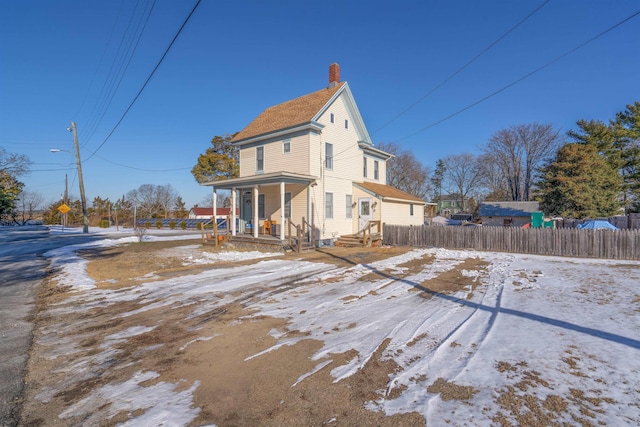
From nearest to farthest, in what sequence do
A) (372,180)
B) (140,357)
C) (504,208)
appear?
(140,357) < (372,180) < (504,208)

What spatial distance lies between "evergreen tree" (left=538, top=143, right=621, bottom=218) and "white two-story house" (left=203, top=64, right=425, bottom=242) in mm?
10790

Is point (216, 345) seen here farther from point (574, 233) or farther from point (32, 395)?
point (574, 233)

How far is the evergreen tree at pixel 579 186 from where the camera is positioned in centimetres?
1975

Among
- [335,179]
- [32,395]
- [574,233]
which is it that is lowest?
[32,395]

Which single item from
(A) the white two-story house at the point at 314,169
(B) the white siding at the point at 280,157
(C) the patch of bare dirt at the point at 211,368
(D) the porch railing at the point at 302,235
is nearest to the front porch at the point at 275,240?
(D) the porch railing at the point at 302,235

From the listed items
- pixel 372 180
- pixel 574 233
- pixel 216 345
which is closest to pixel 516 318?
pixel 216 345

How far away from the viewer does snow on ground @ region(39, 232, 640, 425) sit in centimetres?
295

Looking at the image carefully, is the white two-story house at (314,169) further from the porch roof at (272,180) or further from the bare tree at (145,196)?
the bare tree at (145,196)

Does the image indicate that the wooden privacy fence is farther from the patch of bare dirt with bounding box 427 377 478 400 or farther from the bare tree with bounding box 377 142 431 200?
the bare tree with bounding box 377 142 431 200

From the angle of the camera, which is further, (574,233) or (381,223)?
(381,223)

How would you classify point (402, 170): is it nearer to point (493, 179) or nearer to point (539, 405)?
point (493, 179)

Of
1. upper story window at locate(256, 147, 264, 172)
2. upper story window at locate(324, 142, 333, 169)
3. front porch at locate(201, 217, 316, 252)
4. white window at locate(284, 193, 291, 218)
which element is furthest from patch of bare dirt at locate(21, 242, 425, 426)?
upper story window at locate(256, 147, 264, 172)

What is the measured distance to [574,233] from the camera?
44.1 ft

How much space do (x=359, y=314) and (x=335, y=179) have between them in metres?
12.3
